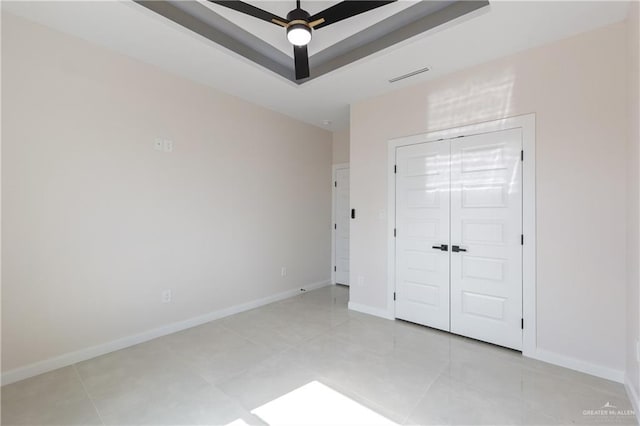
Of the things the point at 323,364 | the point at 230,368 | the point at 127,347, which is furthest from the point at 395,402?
the point at 127,347

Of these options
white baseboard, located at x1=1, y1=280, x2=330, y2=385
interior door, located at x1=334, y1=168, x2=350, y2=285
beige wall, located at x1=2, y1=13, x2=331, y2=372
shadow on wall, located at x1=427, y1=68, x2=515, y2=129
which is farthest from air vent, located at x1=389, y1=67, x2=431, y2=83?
white baseboard, located at x1=1, y1=280, x2=330, y2=385

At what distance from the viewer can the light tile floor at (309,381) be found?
1.84m

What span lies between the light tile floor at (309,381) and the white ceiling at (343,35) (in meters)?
2.80

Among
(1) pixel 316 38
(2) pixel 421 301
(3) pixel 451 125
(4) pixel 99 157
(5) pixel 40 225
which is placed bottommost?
(2) pixel 421 301

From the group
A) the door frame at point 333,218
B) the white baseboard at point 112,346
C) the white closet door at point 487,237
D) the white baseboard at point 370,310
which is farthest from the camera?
the door frame at point 333,218

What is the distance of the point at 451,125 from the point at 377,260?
5.88 ft

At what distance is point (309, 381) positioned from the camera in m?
2.21

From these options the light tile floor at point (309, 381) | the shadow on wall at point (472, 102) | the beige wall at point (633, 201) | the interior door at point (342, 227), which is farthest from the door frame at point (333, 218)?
the beige wall at point (633, 201)

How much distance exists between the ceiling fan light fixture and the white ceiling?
61 cm

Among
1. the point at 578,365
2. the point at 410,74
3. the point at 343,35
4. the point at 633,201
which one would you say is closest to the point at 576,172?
the point at 633,201

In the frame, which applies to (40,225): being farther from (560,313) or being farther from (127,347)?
(560,313)

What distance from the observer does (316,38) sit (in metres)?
2.79

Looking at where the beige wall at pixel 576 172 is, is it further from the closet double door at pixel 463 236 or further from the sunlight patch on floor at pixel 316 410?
the sunlight patch on floor at pixel 316 410

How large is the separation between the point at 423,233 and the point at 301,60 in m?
2.21
